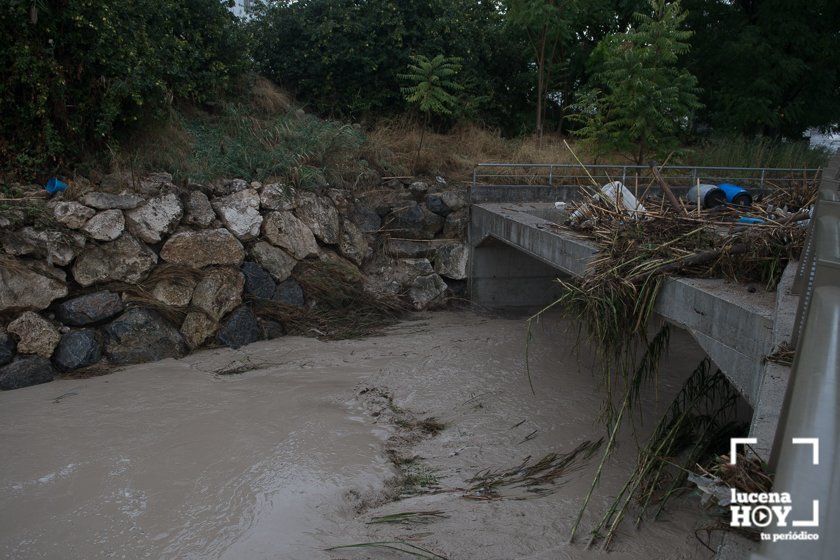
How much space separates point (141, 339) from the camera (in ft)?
33.0

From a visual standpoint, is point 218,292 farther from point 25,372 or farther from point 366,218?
point 366,218

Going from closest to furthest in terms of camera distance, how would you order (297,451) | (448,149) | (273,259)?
(297,451)
(273,259)
(448,149)

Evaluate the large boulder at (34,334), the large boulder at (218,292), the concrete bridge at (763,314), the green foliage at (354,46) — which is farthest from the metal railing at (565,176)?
the large boulder at (34,334)

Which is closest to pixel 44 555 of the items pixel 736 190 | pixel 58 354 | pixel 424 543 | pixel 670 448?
pixel 424 543

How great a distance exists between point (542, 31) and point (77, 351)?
12.4 m

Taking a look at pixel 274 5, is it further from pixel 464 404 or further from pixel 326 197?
pixel 464 404

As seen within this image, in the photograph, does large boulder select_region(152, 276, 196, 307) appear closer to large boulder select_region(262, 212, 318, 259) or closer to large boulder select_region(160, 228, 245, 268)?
large boulder select_region(160, 228, 245, 268)

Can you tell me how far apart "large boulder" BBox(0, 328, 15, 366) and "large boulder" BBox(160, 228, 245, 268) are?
2432 mm

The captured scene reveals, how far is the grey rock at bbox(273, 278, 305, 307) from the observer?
11.3m

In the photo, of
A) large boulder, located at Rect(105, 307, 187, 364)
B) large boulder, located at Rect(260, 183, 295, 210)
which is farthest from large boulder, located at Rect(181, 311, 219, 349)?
large boulder, located at Rect(260, 183, 295, 210)

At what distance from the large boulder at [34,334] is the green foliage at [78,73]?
2.53 m

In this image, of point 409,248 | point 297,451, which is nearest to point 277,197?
point 409,248

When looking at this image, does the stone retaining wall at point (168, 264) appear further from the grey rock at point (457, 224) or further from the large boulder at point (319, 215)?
the grey rock at point (457, 224)

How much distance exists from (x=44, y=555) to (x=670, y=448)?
222 inches
